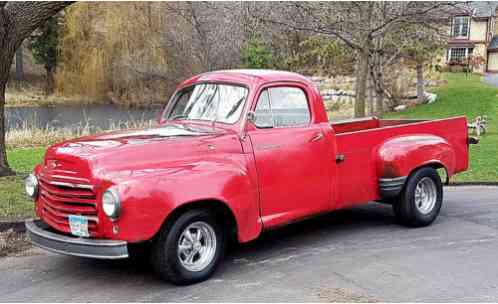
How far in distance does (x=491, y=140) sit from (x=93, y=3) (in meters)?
28.4

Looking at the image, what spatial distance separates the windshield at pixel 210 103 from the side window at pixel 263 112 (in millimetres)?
183

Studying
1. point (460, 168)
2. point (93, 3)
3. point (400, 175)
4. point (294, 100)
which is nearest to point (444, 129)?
point (460, 168)

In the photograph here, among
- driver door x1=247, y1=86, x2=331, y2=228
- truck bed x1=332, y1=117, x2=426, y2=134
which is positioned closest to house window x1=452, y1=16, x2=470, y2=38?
truck bed x1=332, y1=117, x2=426, y2=134

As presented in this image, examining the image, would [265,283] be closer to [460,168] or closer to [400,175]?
[400,175]

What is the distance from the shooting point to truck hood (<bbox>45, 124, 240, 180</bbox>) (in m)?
4.83

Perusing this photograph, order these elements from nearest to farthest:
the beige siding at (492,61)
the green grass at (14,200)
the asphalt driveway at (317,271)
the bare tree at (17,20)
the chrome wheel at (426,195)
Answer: the asphalt driveway at (317,271) → the green grass at (14,200) → the chrome wheel at (426,195) → the bare tree at (17,20) → the beige siding at (492,61)

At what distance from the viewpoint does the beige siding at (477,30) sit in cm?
5253

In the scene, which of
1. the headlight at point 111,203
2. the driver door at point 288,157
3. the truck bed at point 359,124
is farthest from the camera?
the truck bed at point 359,124

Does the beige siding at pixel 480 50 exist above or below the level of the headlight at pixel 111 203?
above

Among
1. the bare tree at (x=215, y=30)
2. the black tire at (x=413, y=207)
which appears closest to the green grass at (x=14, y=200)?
the black tire at (x=413, y=207)

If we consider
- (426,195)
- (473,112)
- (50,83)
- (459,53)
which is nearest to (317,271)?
(426,195)

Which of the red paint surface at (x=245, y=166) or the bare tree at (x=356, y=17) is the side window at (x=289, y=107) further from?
the bare tree at (x=356, y=17)

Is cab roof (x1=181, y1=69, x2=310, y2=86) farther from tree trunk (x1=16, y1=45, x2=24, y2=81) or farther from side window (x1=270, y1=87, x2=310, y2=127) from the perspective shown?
tree trunk (x1=16, y1=45, x2=24, y2=81)

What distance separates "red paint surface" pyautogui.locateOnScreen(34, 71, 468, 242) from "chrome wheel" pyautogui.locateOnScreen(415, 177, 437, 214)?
1.00 feet
